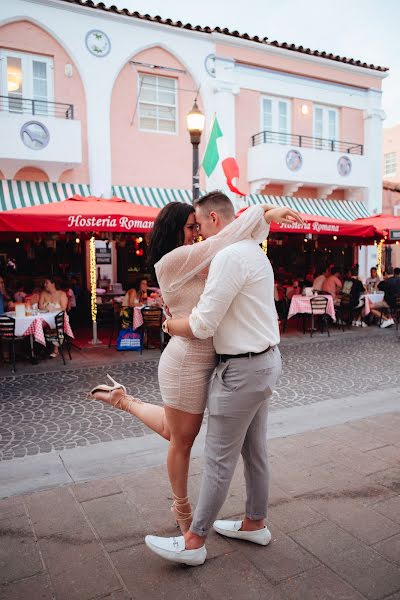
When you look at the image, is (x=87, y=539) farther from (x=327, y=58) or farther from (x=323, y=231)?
(x=327, y=58)

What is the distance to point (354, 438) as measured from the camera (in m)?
4.70

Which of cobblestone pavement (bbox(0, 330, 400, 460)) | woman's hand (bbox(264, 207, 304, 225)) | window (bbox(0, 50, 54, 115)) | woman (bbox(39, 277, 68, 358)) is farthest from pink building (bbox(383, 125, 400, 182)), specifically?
woman's hand (bbox(264, 207, 304, 225))

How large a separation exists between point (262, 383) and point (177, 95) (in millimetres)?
14061

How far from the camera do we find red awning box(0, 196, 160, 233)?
8.27 metres

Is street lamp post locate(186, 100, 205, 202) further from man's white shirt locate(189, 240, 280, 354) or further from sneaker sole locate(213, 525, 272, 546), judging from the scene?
sneaker sole locate(213, 525, 272, 546)

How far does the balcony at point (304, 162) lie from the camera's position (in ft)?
50.9

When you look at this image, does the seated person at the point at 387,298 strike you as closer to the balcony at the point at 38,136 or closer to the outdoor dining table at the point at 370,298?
the outdoor dining table at the point at 370,298

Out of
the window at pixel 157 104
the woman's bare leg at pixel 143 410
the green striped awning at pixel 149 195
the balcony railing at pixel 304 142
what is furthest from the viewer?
the balcony railing at pixel 304 142

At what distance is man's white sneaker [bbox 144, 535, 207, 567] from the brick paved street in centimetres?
8

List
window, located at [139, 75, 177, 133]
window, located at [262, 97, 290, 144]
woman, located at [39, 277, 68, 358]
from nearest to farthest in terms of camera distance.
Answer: woman, located at [39, 277, 68, 358] < window, located at [139, 75, 177, 133] < window, located at [262, 97, 290, 144]

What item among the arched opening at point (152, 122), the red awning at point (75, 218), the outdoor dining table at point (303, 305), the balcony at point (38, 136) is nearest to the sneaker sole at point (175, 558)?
the red awning at point (75, 218)

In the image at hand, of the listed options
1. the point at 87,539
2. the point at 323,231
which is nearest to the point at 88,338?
the point at 323,231

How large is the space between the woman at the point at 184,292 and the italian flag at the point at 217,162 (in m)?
7.92

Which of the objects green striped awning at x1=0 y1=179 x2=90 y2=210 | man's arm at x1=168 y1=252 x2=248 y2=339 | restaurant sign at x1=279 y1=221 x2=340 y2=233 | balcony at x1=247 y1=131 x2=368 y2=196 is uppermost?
balcony at x1=247 y1=131 x2=368 y2=196
